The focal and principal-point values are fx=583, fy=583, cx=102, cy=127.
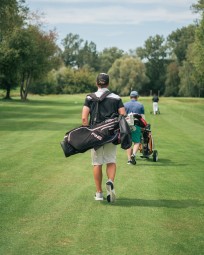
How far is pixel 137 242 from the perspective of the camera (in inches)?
284

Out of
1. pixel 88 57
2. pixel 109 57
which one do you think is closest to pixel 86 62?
pixel 88 57

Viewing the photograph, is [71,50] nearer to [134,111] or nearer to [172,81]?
[172,81]

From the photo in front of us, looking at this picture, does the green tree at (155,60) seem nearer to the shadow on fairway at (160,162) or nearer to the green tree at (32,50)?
the green tree at (32,50)

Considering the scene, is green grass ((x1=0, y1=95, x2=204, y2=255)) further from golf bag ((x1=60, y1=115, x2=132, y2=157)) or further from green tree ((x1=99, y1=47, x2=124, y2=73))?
green tree ((x1=99, y1=47, x2=124, y2=73))

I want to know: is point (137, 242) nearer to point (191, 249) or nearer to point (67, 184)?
point (191, 249)

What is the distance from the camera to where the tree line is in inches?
2623

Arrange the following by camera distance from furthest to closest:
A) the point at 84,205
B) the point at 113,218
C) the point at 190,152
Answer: the point at 190,152 → the point at 84,205 → the point at 113,218

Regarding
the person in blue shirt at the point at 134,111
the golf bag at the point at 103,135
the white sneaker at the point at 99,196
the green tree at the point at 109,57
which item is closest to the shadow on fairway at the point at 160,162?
the person in blue shirt at the point at 134,111

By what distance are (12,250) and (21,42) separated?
213 ft

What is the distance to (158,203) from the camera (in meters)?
9.71

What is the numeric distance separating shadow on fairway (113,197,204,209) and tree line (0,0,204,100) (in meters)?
10.6

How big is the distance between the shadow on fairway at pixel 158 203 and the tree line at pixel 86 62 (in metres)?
10.6

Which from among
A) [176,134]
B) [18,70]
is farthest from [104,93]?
[18,70]

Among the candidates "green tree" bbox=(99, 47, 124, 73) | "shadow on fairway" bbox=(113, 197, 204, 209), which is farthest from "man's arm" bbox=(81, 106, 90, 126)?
"green tree" bbox=(99, 47, 124, 73)
